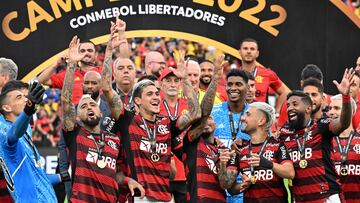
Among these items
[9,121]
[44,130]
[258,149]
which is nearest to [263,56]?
[258,149]

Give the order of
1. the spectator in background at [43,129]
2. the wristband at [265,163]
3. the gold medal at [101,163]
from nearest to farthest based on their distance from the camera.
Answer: the wristband at [265,163], the gold medal at [101,163], the spectator in background at [43,129]

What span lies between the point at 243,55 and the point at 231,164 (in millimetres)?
2620

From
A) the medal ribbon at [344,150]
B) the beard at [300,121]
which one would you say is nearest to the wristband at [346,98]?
the beard at [300,121]

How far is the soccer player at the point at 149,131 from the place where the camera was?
11.9 m

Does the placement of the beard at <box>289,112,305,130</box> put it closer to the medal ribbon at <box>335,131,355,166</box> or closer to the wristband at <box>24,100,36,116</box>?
the medal ribbon at <box>335,131,355,166</box>

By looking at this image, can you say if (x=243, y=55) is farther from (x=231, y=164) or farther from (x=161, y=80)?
(x=231, y=164)

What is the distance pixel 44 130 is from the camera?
2086cm

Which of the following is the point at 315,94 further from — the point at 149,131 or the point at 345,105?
the point at 149,131

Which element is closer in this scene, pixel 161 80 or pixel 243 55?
pixel 161 80

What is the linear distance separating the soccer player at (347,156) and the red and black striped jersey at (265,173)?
1.29 metres

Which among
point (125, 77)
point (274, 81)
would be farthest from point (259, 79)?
point (125, 77)

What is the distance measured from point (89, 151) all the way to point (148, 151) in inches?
25.8

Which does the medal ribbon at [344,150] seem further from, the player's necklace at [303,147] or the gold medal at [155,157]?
the gold medal at [155,157]

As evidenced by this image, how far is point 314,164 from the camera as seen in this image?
1207cm
